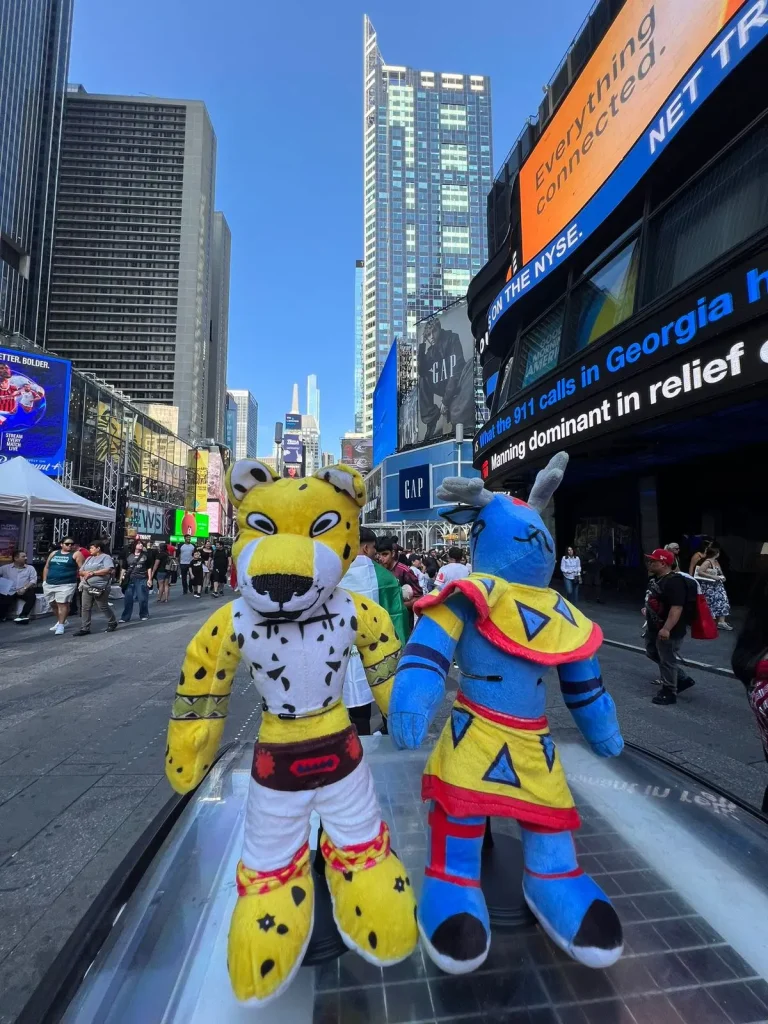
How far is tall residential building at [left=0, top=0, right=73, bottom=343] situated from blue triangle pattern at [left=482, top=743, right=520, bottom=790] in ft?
279

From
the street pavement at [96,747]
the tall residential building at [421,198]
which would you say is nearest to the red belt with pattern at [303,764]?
the street pavement at [96,747]

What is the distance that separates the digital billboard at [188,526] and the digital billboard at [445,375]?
63.5 ft

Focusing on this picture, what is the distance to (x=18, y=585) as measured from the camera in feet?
31.7

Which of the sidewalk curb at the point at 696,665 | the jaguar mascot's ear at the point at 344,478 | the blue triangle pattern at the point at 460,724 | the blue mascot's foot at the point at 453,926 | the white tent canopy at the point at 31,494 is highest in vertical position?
the white tent canopy at the point at 31,494

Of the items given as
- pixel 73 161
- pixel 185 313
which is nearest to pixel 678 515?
pixel 185 313

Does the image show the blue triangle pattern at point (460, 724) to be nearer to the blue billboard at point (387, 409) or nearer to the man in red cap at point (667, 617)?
the man in red cap at point (667, 617)

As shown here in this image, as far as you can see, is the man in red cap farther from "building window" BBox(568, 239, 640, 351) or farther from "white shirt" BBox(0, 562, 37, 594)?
"white shirt" BBox(0, 562, 37, 594)

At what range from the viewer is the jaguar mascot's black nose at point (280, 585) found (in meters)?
1.59

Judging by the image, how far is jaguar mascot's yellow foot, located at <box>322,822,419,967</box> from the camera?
1.48 metres

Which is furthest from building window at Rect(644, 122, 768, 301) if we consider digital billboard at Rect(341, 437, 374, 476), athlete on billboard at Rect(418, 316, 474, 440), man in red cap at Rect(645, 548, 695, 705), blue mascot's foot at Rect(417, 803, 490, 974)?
digital billboard at Rect(341, 437, 374, 476)

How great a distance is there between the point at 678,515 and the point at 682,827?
39.8ft

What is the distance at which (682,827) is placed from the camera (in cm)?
230

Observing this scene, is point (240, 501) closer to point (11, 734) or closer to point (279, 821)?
point (279, 821)

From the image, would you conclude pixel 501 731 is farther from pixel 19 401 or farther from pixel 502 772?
pixel 19 401
